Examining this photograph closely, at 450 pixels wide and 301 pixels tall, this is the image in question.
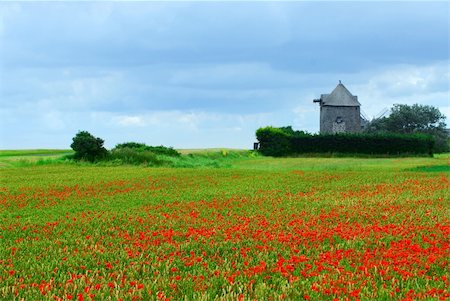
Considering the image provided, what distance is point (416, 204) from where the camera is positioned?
1814 centimetres

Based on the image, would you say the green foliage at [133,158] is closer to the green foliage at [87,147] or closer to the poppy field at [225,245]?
the green foliage at [87,147]

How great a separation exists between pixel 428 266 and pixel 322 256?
193cm

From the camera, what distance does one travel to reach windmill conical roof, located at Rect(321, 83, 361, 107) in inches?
3521

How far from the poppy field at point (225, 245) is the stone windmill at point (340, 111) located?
68641 mm

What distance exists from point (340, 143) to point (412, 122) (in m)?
32.0

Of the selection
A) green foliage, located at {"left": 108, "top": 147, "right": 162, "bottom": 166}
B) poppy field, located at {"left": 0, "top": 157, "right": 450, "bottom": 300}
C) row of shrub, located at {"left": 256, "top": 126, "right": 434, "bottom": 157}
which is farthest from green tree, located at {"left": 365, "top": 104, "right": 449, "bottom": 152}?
poppy field, located at {"left": 0, "top": 157, "right": 450, "bottom": 300}

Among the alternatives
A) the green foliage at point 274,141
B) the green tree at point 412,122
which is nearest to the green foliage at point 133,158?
the green foliage at point 274,141

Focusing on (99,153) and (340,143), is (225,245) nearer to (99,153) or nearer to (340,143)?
(99,153)

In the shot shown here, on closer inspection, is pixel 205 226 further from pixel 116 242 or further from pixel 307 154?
pixel 307 154

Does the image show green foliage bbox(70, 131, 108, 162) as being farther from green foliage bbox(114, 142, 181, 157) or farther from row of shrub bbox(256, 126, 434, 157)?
row of shrub bbox(256, 126, 434, 157)

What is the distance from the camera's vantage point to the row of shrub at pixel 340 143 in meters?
69.4

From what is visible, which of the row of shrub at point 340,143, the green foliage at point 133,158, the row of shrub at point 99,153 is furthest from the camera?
the row of shrub at point 340,143

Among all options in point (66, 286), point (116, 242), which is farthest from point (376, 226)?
point (66, 286)

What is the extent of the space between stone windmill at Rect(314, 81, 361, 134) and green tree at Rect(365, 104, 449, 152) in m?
Answer: 7.21
